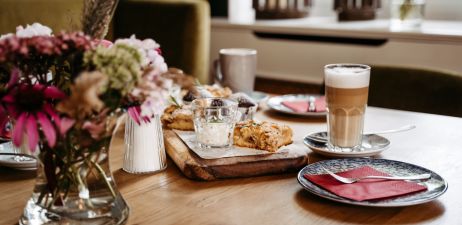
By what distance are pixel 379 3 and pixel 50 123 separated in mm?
2670

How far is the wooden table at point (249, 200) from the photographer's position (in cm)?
92

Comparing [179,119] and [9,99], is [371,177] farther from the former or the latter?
[9,99]

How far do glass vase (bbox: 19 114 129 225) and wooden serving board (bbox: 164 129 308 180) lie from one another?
0.76ft

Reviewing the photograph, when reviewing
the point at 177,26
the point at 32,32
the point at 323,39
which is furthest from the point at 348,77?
the point at 177,26

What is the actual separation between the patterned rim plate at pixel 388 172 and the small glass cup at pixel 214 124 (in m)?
0.17

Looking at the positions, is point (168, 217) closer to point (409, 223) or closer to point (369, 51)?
point (409, 223)

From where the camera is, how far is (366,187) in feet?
3.27

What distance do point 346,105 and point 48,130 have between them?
2.23 ft

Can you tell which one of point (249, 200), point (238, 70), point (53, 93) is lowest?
point (249, 200)

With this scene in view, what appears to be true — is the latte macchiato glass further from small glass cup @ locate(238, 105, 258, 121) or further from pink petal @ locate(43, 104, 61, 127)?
pink petal @ locate(43, 104, 61, 127)

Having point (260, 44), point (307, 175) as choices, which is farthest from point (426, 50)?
point (307, 175)

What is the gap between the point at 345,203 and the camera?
37.8 inches

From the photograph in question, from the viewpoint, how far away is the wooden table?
92cm

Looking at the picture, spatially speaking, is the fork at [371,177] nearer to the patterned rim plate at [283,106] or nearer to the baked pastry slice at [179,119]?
the baked pastry slice at [179,119]
